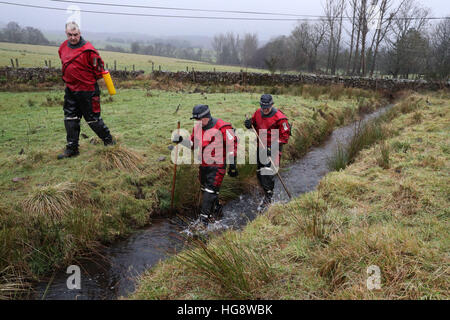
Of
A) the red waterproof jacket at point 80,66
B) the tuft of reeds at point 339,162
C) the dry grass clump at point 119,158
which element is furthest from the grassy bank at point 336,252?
the red waterproof jacket at point 80,66

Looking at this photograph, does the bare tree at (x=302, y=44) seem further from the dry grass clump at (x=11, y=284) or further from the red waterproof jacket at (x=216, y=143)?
the dry grass clump at (x=11, y=284)

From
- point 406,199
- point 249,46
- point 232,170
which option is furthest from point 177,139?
point 249,46

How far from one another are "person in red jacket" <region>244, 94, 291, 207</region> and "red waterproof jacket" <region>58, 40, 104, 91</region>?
9.94 ft

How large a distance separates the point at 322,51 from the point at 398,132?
187 feet

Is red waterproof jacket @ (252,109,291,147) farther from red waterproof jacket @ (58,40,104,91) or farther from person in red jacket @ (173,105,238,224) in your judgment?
red waterproof jacket @ (58,40,104,91)

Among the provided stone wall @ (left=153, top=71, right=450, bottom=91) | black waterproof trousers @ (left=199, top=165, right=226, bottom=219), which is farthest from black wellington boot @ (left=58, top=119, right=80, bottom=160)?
stone wall @ (left=153, top=71, right=450, bottom=91)

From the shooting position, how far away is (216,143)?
468 cm

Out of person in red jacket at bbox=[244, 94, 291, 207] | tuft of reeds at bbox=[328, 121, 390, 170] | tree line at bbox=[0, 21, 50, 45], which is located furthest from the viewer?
tree line at bbox=[0, 21, 50, 45]

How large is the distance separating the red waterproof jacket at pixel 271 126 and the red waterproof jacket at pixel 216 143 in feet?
3.92

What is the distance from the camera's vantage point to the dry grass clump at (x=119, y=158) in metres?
5.96

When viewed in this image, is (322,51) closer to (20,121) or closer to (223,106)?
(223,106)

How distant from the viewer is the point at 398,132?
9.01 m

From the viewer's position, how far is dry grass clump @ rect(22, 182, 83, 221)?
4.39 metres

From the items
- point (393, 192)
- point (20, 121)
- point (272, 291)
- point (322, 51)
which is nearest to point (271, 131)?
point (393, 192)
